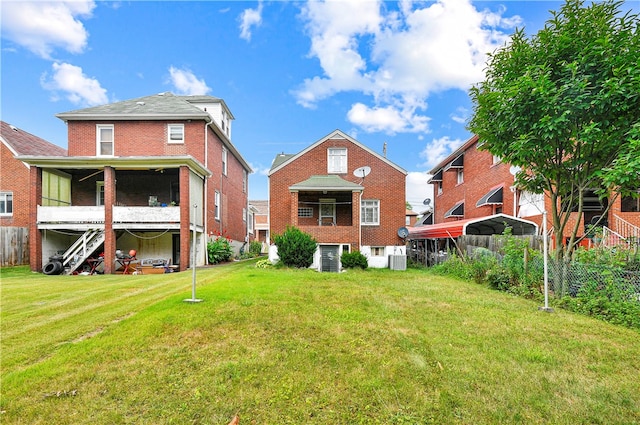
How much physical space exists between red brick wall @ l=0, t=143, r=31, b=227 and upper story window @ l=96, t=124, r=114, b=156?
5.20 meters

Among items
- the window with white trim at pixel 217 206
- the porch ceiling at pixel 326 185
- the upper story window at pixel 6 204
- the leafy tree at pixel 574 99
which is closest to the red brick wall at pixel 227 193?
the window with white trim at pixel 217 206

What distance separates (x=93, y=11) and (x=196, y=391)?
591 inches

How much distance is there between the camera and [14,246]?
54.9ft

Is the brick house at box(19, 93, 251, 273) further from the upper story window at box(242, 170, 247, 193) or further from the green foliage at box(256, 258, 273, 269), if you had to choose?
the upper story window at box(242, 170, 247, 193)

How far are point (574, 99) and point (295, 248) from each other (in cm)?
1174

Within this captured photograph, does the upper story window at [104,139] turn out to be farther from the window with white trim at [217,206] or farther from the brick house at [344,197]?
the brick house at [344,197]

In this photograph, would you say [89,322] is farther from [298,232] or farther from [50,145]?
[50,145]

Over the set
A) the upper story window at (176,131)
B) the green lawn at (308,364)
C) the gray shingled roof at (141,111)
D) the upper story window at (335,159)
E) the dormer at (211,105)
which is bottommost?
the green lawn at (308,364)

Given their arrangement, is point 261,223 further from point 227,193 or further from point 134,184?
point 134,184

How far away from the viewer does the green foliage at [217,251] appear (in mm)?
18938

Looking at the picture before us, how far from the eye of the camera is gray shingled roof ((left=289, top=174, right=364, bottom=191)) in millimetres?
16750

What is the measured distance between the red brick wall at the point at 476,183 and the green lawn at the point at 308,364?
40.3ft

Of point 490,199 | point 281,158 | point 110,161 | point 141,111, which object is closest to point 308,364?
point 110,161

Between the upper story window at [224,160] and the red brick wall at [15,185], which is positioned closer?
the red brick wall at [15,185]
